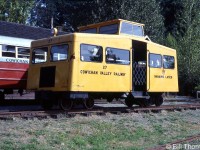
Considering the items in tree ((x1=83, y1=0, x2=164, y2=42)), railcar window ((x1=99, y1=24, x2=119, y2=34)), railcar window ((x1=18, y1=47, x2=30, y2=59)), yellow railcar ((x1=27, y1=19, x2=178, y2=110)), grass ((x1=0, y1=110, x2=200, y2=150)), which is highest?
tree ((x1=83, y1=0, x2=164, y2=42))

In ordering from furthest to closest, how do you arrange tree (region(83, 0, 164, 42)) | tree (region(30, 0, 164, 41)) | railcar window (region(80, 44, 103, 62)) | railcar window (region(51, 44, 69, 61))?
tree (region(30, 0, 164, 41)) → tree (region(83, 0, 164, 42)) → railcar window (region(51, 44, 69, 61)) → railcar window (region(80, 44, 103, 62))

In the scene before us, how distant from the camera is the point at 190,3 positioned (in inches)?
1431

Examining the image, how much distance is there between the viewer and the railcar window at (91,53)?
1268cm

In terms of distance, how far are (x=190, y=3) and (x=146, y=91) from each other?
2340 centimetres

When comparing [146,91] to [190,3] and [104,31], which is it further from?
[190,3]

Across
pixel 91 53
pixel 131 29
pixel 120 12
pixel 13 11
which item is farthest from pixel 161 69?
pixel 13 11

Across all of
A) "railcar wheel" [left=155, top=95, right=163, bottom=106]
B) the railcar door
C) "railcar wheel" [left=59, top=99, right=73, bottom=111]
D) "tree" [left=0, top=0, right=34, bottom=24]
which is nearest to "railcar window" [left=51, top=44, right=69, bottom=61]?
"railcar wheel" [left=59, top=99, right=73, bottom=111]

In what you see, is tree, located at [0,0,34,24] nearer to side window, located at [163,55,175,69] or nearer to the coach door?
side window, located at [163,55,175,69]

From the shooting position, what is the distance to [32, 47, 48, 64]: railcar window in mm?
13820

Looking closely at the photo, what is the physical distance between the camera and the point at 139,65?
49.8 ft

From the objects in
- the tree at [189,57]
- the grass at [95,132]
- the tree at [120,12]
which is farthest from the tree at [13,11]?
the grass at [95,132]

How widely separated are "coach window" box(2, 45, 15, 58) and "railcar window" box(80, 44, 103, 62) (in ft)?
18.2

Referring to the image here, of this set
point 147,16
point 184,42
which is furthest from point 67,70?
point 147,16

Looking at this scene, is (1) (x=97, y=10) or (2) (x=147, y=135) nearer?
(2) (x=147, y=135)
